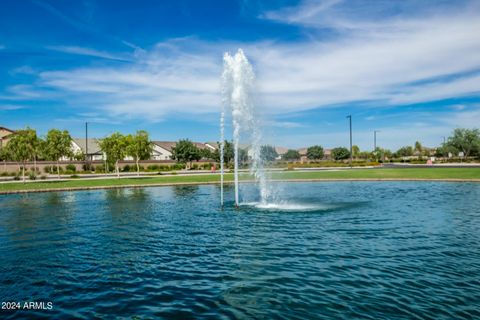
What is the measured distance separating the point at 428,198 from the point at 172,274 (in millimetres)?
21890

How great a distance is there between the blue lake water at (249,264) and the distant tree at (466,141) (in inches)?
4579

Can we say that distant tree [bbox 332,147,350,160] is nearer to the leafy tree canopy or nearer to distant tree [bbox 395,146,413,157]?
distant tree [bbox 395,146,413,157]

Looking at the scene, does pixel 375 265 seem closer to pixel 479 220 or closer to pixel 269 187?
pixel 479 220

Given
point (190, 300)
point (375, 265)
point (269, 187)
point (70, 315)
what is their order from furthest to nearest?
point (269, 187) → point (375, 265) → point (190, 300) → point (70, 315)

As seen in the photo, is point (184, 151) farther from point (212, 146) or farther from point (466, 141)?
point (466, 141)

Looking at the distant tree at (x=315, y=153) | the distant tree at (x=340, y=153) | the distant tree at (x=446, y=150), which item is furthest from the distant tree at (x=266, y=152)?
the distant tree at (x=315, y=153)

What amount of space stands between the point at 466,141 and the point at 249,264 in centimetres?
13257

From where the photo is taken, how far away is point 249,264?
1140cm

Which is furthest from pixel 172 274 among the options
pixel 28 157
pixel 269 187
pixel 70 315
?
pixel 28 157

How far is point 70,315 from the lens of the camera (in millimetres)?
7973

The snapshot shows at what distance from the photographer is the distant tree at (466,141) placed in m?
119

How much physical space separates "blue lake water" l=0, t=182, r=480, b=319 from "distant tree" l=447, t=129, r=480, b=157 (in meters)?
116

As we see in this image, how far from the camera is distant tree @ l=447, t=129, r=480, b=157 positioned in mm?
119250

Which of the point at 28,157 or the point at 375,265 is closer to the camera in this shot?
the point at 375,265
